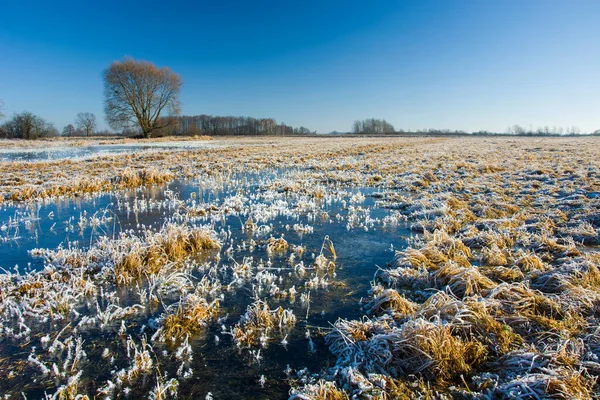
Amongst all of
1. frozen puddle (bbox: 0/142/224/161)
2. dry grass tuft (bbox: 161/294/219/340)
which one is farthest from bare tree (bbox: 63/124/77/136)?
dry grass tuft (bbox: 161/294/219/340)

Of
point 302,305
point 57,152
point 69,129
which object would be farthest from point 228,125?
point 302,305

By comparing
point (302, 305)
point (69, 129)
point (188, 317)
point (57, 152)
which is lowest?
point (302, 305)

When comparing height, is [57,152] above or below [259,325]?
above

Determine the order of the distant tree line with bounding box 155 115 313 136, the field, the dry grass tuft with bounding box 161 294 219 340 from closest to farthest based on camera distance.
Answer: the field
the dry grass tuft with bounding box 161 294 219 340
the distant tree line with bounding box 155 115 313 136

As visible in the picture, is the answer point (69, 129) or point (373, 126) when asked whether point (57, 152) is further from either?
point (373, 126)

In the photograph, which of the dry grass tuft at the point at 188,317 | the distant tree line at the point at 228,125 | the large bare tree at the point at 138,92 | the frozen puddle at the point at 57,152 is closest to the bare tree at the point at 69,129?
the distant tree line at the point at 228,125

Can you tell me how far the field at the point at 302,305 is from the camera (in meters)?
3.03

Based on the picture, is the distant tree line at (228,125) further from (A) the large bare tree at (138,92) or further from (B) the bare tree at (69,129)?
(A) the large bare tree at (138,92)

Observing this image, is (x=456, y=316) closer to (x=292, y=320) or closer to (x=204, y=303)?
(x=292, y=320)

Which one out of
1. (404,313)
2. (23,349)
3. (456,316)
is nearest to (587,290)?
(456,316)

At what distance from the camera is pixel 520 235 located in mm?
6852

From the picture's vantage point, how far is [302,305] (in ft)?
14.6

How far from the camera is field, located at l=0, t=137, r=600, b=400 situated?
3.03m

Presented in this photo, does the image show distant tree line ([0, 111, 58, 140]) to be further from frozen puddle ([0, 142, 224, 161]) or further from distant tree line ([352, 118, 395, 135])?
distant tree line ([352, 118, 395, 135])
